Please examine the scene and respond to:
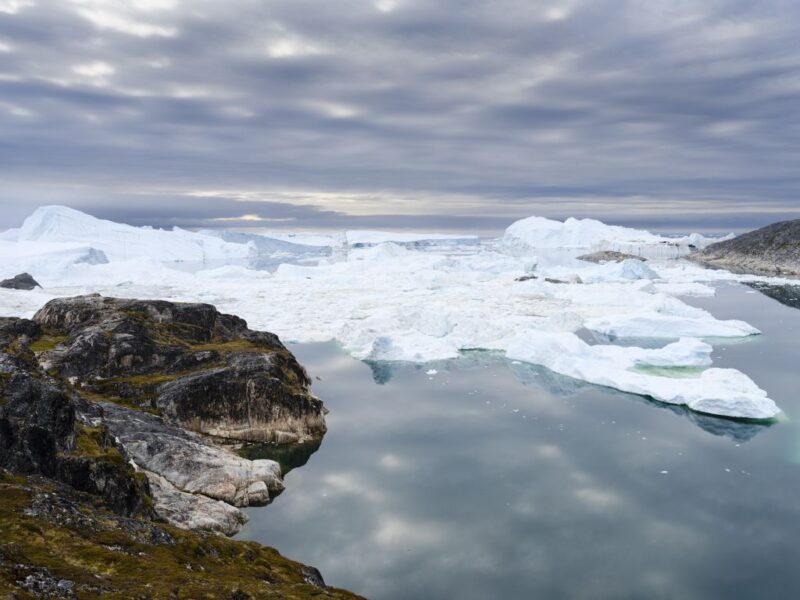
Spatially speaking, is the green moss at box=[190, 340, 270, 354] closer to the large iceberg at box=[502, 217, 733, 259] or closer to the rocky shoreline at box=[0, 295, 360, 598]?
the rocky shoreline at box=[0, 295, 360, 598]

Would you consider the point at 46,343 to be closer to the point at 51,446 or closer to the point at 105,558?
the point at 51,446

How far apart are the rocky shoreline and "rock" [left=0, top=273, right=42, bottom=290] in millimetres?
41526

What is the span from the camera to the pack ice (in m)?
27.9

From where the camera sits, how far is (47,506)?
306 inches

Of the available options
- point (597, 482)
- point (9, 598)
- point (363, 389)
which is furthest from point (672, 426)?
point (9, 598)

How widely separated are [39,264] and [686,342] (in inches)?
2844

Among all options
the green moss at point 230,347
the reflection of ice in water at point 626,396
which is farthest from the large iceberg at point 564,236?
the green moss at point 230,347

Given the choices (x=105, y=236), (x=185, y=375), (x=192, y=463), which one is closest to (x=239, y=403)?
(x=185, y=375)

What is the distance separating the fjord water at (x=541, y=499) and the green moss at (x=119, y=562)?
4232 mm

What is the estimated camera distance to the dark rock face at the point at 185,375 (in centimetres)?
1827

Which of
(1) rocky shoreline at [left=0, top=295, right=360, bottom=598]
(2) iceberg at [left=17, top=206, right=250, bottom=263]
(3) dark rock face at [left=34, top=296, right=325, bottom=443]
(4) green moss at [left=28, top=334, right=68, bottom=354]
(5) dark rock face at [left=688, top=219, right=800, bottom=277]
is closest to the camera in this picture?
(1) rocky shoreline at [left=0, top=295, right=360, bottom=598]

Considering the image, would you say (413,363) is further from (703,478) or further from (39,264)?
(39,264)

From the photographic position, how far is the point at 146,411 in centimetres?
1775

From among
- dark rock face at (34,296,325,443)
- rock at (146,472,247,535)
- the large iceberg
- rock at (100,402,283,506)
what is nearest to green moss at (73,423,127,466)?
rock at (146,472,247,535)
